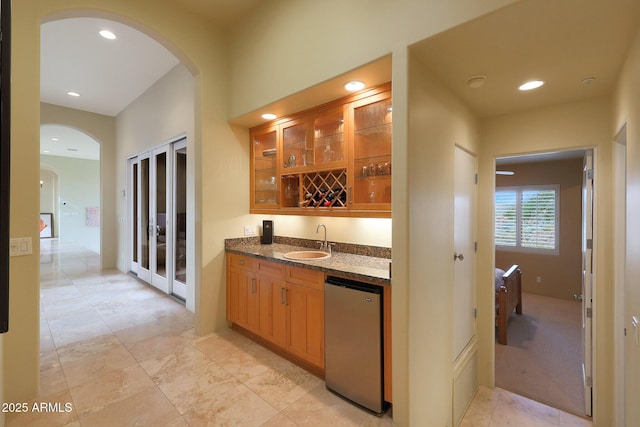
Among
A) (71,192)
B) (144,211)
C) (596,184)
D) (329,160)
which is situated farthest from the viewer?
(71,192)

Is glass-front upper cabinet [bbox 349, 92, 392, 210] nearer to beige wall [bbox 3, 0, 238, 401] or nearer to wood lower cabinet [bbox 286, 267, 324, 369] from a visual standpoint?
wood lower cabinet [bbox 286, 267, 324, 369]

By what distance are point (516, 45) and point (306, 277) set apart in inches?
85.5

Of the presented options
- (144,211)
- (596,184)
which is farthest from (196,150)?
(596,184)

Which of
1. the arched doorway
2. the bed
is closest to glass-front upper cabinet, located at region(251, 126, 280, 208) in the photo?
the bed

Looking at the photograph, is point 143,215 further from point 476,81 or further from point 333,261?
point 476,81

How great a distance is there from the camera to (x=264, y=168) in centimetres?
358

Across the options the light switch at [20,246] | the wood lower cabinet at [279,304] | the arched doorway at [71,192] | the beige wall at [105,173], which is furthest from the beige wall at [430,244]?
the arched doorway at [71,192]

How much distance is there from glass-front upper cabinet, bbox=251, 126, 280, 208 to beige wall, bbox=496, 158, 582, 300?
568 cm

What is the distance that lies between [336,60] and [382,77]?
383mm

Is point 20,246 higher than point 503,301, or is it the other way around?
point 20,246

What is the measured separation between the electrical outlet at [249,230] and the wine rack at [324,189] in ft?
2.99

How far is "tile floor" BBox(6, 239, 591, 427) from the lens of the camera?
6.66 feet

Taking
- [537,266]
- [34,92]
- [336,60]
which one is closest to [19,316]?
[34,92]

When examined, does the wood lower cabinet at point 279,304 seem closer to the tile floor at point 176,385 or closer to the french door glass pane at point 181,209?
the tile floor at point 176,385
